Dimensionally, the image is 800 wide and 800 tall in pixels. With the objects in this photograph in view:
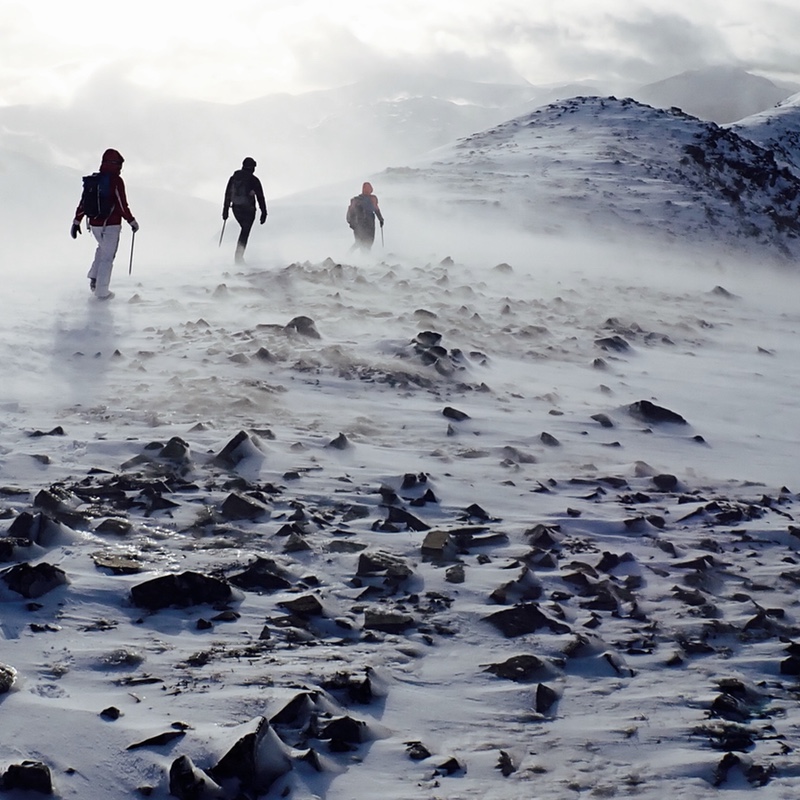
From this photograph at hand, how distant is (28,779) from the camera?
322 cm

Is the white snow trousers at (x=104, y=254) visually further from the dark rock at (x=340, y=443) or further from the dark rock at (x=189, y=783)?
the dark rock at (x=189, y=783)

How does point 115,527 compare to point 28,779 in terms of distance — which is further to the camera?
point 115,527

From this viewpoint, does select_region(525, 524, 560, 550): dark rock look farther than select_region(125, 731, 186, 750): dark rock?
Yes

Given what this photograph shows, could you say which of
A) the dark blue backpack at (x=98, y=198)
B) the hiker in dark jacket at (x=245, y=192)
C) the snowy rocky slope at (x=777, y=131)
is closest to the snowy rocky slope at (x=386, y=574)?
the dark blue backpack at (x=98, y=198)

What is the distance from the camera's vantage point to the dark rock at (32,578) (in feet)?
15.1

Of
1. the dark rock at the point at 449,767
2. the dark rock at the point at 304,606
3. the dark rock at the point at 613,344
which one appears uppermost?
the dark rock at the point at 613,344

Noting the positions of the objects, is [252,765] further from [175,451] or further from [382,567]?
[175,451]

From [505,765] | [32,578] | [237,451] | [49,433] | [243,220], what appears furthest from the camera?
[243,220]

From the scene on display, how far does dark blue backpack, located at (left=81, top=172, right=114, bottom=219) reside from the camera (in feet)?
42.5

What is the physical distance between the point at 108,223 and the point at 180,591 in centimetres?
966

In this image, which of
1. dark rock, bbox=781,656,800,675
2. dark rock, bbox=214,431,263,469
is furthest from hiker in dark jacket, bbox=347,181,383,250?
dark rock, bbox=781,656,800,675

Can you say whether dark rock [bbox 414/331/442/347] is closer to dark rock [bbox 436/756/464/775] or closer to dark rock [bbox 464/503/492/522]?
dark rock [bbox 464/503/492/522]

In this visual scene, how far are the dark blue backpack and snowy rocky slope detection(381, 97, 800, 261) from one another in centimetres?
1633

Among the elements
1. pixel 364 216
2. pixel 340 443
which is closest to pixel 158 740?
pixel 340 443
